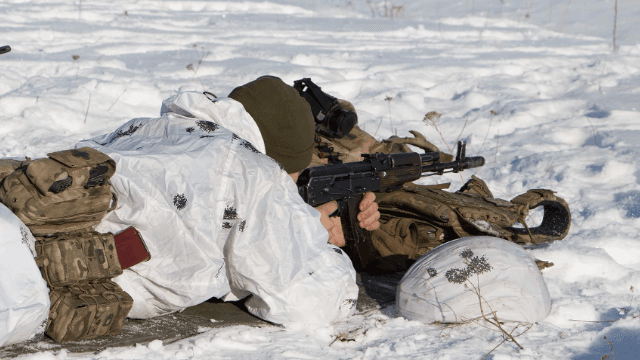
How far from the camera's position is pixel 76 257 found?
2.14m

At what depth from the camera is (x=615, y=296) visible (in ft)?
9.75

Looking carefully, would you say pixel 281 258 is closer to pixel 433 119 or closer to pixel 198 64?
pixel 433 119

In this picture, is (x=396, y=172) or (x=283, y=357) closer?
(x=283, y=357)

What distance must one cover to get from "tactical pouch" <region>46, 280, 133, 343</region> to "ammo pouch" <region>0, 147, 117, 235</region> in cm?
21

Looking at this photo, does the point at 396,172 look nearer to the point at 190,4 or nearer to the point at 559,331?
the point at 559,331

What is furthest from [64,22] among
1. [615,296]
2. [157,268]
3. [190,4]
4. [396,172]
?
[615,296]

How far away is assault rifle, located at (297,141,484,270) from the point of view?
300 centimetres

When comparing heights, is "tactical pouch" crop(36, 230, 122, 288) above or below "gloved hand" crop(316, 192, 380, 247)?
above

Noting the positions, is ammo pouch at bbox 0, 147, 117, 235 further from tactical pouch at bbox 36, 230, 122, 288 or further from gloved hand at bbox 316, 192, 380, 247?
gloved hand at bbox 316, 192, 380, 247

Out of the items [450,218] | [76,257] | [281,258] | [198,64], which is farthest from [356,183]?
[198,64]

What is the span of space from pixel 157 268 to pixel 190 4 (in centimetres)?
895

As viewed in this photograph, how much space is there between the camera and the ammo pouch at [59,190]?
6.69ft

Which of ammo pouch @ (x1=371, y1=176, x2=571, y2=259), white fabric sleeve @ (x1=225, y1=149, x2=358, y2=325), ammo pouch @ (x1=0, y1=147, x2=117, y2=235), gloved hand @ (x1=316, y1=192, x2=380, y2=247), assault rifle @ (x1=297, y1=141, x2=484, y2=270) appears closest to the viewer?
ammo pouch @ (x1=0, y1=147, x2=117, y2=235)

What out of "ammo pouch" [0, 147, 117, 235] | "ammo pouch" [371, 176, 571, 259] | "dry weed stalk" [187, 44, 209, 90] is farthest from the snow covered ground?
"ammo pouch" [0, 147, 117, 235]
